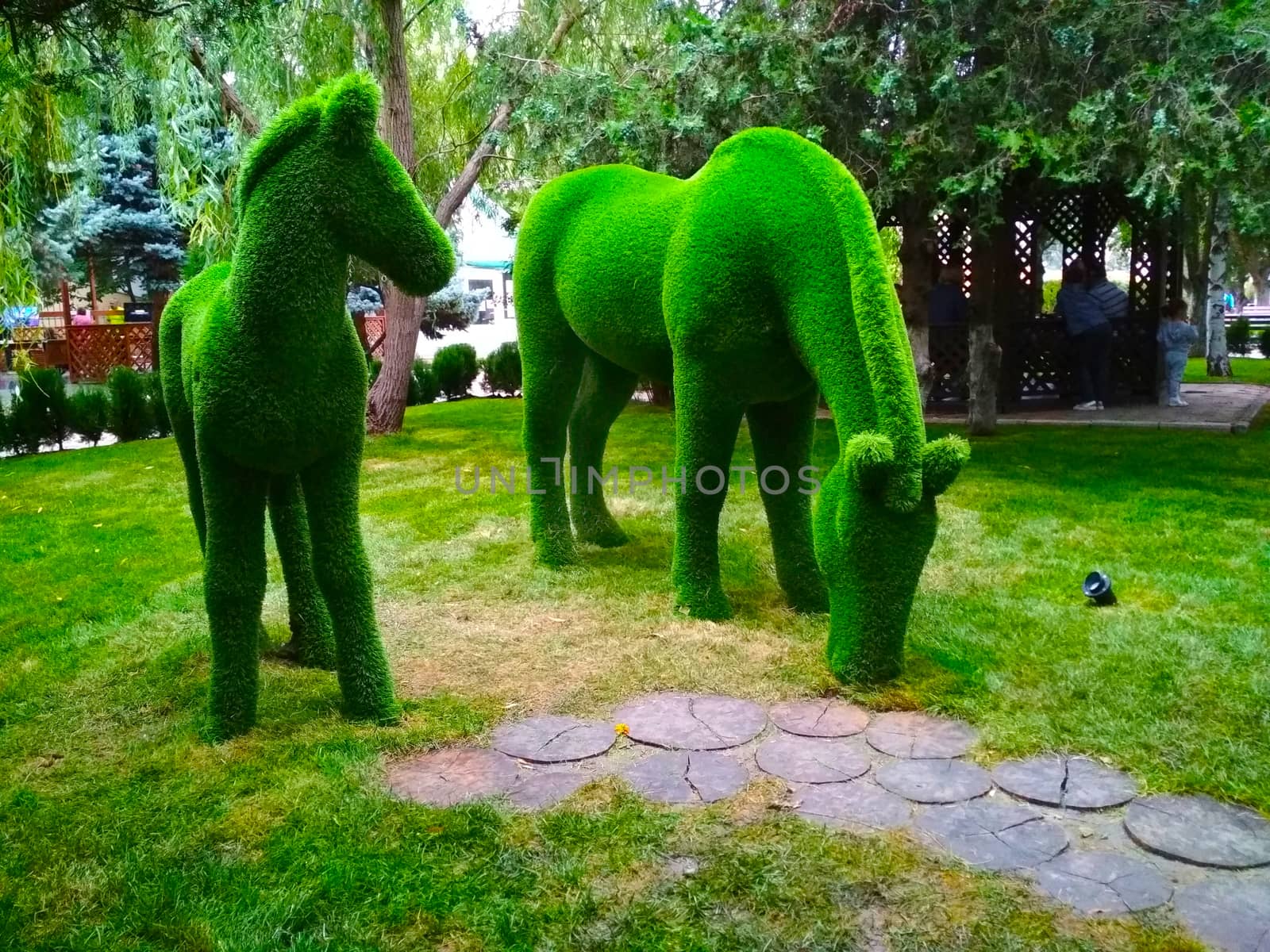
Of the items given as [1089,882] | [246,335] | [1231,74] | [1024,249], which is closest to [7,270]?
[246,335]

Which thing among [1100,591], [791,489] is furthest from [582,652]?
[1100,591]

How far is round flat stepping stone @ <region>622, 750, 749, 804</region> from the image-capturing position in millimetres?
3002

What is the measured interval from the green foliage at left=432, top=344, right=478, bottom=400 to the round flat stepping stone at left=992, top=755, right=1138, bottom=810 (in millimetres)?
13876

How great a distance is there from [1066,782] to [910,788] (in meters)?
0.48

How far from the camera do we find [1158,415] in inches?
429

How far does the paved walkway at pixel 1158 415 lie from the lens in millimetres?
10227

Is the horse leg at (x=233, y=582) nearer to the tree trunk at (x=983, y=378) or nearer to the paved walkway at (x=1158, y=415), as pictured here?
the tree trunk at (x=983, y=378)

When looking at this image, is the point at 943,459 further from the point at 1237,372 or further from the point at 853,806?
the point at 1237,372

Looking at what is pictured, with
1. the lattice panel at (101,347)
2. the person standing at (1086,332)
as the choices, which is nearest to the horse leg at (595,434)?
the person standing at (1086,332)

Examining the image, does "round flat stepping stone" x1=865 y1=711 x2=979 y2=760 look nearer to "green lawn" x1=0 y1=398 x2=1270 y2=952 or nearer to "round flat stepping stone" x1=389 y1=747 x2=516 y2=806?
"green lawn" x1=0 y1=398 x2=1270 y2=952

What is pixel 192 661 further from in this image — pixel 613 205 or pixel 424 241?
pixel 613 205

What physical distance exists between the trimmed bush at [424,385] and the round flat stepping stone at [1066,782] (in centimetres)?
1337

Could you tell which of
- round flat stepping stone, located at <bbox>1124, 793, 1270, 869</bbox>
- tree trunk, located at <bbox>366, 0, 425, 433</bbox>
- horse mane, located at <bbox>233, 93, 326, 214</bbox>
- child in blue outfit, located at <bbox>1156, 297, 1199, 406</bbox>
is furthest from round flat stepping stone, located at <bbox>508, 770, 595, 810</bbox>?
child in blue outfit, located at <bbox>1156, 297, 1199, 406</bbox>

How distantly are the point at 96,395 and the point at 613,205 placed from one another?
9.56 m
